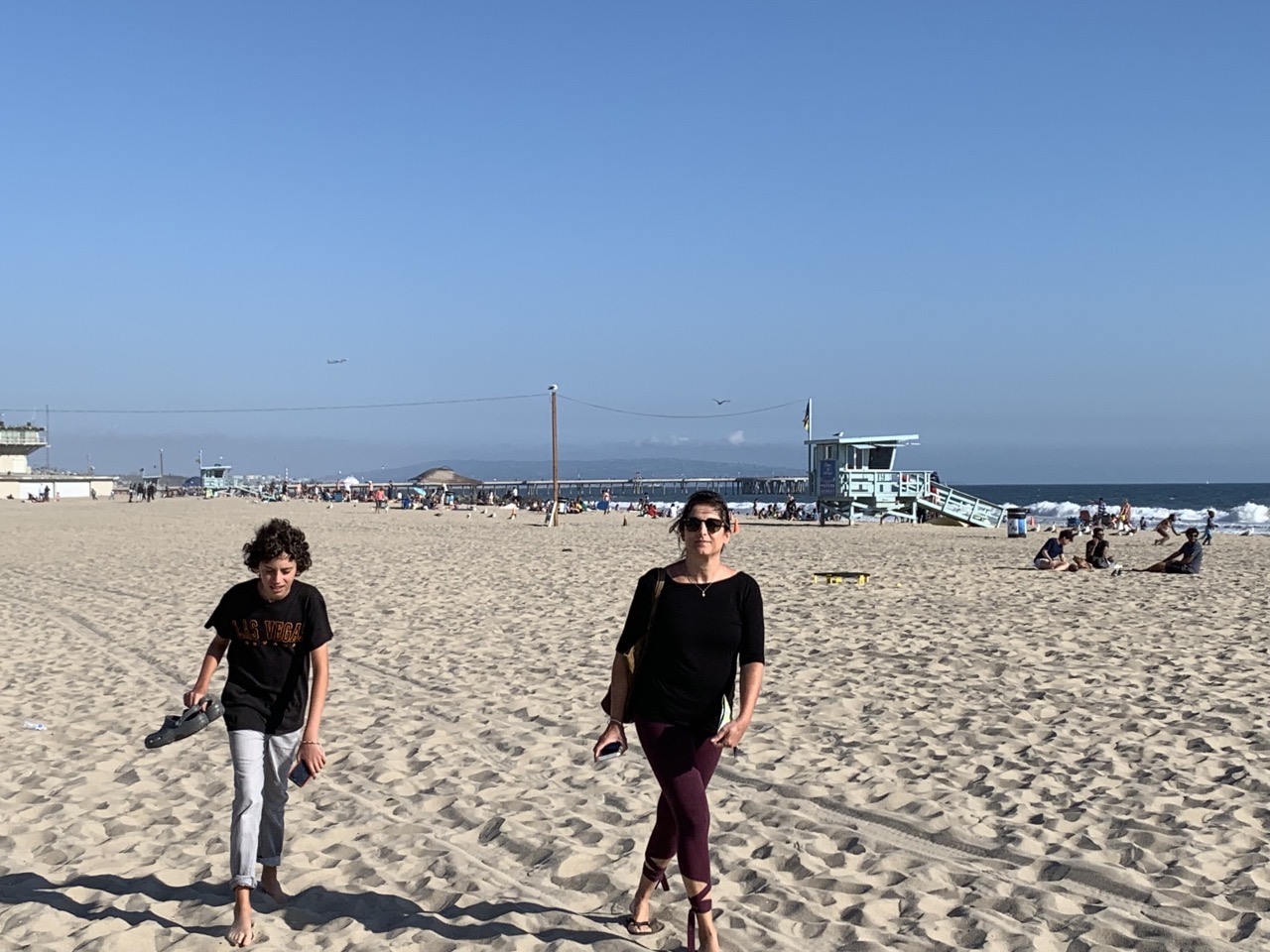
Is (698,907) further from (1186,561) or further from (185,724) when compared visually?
(1186,561)

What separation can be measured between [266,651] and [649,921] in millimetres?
1646

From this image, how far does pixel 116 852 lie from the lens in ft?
15.1

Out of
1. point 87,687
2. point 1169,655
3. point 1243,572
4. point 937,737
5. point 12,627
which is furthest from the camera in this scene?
point 1243,572

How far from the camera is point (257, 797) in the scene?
3777 millimetres

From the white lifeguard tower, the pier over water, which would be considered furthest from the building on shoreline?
the pier over water

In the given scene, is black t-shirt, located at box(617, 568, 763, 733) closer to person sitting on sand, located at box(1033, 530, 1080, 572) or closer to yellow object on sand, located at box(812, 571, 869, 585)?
yellow object on sand, located at box(812, 571, 869, 585)

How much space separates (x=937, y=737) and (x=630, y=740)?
1768 mm

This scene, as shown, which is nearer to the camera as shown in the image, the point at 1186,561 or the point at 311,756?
the point at 311,756

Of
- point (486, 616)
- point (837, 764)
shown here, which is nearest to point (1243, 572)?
point (486, 616)

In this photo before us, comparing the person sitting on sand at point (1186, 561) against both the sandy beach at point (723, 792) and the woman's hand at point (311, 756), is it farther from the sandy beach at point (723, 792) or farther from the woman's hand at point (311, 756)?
the woman's hand at point (311, 756)

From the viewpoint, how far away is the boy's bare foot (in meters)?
3.70

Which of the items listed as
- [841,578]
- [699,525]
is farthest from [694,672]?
[841,578]

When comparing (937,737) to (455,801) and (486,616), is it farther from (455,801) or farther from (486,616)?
(486,616)

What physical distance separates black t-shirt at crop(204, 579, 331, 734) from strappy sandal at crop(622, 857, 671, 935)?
4.45ft
